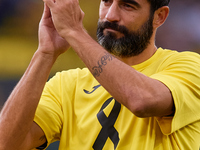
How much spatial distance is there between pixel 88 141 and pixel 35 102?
258 mm

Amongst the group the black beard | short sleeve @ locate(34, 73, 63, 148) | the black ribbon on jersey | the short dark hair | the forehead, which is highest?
the forehead

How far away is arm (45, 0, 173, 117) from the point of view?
102 centimetres

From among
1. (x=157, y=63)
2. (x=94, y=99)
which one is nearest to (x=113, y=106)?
(x=94, y=99)

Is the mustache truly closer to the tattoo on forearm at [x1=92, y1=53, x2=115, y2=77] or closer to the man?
the man

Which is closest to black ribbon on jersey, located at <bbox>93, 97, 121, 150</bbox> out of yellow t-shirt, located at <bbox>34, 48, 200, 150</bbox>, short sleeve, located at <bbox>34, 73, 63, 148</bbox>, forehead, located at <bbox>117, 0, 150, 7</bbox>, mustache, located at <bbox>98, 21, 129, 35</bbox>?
yellow t-shirt, located at <bbox>34, 48, 200, 150</bbox>

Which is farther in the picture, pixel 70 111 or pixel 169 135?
pixel 70 111

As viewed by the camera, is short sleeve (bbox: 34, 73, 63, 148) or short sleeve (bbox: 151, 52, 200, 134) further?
short sleeve (bbox: 34, 73, 63, 148)

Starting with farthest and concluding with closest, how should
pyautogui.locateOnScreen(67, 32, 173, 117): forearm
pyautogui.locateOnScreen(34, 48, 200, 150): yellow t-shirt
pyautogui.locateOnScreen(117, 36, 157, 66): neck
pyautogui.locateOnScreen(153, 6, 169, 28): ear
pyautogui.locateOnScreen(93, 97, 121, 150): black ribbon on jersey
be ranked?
1. pyautogui.locateOnScreen(153, 6, 169, 28): ear
2. pyautogui.locateOnScreen(117, 36, 157, 66): neck
3. pyautogui.locateOnScreen(93, 97, 121, 150): black ribbon on jersey
4. pyautogui.locateOnScreen(34, 48, 200, 150): yellow t-shirt
5. pyautogui.locateOnScreen(67, 32, 173, 117): forearm

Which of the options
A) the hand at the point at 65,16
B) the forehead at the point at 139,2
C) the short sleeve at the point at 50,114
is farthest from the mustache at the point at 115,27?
the short sleeve at the point at 50,114

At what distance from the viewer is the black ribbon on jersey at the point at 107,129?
4.11ft

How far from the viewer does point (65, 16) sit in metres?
1.11

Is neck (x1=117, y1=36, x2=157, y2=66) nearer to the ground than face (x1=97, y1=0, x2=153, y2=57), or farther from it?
nearer to the ground

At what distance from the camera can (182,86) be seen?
1.12 m

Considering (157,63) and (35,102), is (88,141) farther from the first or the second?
(157,63)
